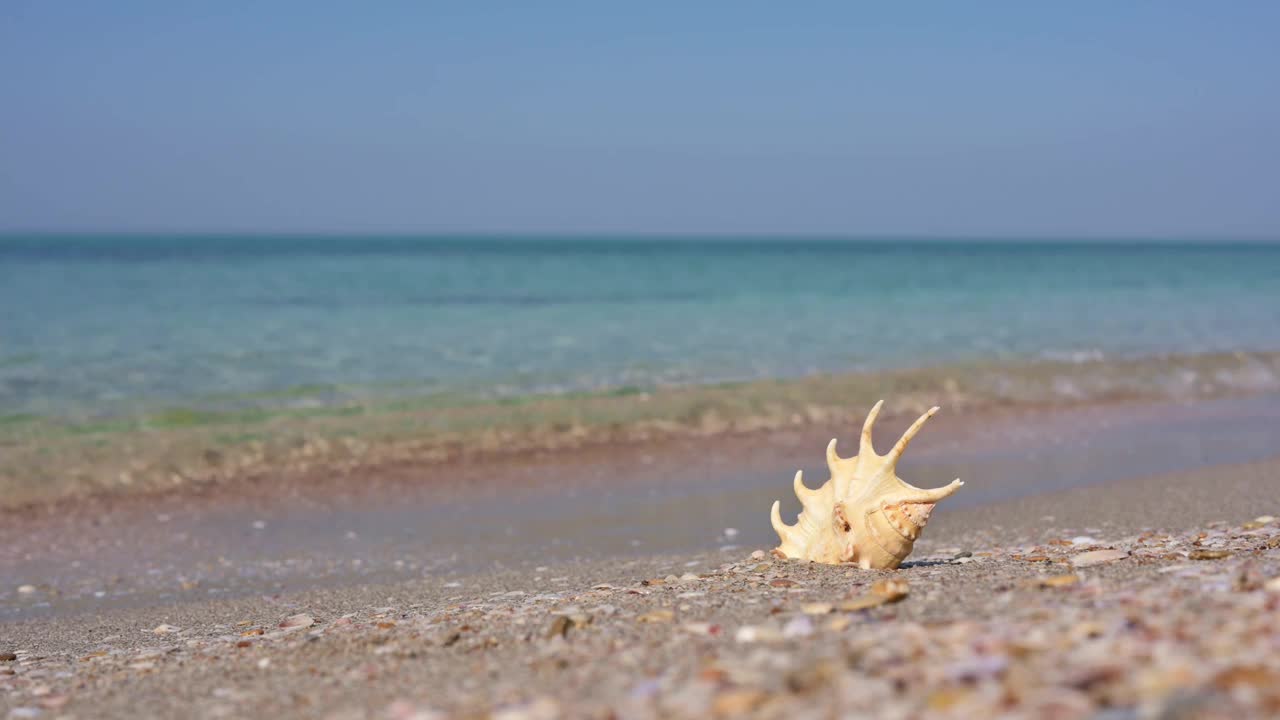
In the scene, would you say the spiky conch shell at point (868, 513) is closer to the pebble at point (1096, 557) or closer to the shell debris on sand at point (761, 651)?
the shell debris on sand at point (761, 651)

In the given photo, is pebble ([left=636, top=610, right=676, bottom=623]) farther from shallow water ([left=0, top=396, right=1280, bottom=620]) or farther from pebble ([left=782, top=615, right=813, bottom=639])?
shallow water ([left=0, top=396, right=1280, bottom=620])

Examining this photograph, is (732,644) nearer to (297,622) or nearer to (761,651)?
(761,651)

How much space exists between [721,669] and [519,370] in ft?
45.7

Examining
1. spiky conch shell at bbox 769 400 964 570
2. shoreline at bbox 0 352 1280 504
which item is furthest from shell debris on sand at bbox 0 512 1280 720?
shoreline at bbox 0 352 1280 504

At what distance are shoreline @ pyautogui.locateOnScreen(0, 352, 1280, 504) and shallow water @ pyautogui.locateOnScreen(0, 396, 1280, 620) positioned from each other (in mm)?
917

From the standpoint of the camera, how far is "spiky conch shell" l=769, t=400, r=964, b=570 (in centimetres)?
491

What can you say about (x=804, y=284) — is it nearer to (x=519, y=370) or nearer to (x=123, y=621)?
(x=519, y=370)

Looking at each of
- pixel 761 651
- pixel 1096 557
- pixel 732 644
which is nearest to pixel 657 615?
pixel 732 644

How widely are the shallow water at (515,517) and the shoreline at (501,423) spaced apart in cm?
92

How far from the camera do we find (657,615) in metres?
3.92

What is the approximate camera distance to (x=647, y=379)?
620 inches

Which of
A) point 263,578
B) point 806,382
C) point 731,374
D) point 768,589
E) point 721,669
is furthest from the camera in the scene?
point 731,374

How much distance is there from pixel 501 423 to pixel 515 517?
3674mm

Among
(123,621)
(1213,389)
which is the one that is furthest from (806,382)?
(123,621)
